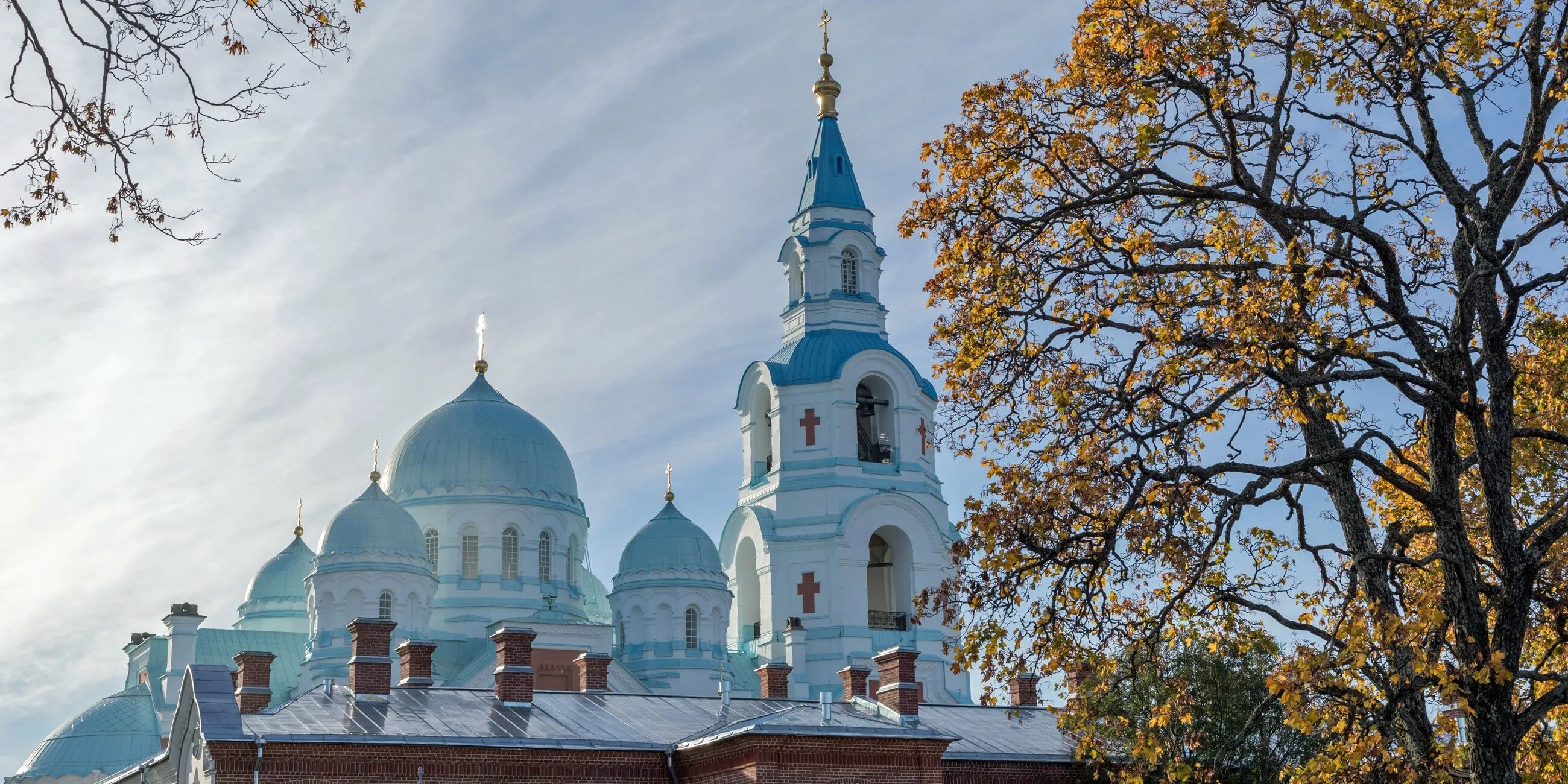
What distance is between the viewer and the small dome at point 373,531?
143 feet

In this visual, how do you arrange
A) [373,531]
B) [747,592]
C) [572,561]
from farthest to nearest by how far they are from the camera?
1. [572,561]
2. [747,592]
3. [373,531]

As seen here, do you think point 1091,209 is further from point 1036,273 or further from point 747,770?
point 747,770

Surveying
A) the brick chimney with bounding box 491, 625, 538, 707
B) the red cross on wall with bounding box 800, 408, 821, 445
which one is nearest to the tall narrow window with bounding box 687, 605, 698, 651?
the red cross on wall with bounding box 800, 408, 821, 445

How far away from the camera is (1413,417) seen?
13.8 m

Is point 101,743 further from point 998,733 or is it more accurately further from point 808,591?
point 998,733

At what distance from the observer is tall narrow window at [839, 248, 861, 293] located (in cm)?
4678

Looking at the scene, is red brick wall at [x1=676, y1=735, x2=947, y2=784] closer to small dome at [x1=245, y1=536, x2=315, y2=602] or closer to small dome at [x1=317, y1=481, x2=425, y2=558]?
small dome at [x1=317, y1=481, x2=425, y2=558]

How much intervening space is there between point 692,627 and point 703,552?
1920 millimetres

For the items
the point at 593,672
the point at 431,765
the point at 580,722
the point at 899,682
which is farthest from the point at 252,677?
the point at 899,682

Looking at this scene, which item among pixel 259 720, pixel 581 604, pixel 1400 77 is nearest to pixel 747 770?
pixel 259 720

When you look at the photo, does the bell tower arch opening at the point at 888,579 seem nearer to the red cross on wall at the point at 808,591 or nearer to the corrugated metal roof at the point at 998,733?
the red cross on wall at the point at 808,591

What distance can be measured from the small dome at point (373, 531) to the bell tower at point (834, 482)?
8.06 metres

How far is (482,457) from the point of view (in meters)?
47.8

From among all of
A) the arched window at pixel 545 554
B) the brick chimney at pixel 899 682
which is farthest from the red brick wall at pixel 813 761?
the arched window at pixel 545 554
